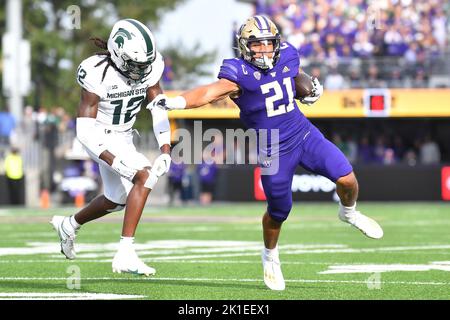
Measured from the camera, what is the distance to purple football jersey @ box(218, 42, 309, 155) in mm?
7559

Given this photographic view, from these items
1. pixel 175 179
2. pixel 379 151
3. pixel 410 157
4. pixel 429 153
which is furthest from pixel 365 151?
pixel 175 179

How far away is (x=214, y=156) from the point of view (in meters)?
23.6

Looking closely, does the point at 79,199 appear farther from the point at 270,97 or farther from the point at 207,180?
the point at 270,97

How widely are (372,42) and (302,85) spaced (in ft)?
57.6

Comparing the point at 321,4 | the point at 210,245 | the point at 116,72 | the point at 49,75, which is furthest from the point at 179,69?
the point at 116,72

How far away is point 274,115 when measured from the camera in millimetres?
7676

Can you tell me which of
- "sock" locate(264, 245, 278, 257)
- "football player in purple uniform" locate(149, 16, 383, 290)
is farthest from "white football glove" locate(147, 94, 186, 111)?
"sock" locate(264, 245, 278, 257)

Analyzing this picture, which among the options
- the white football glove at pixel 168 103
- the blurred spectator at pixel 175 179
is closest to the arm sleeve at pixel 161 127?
the white football glove at pixel 168 103

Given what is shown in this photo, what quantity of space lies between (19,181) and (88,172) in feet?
5.84

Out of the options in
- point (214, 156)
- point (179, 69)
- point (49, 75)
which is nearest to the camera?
point (214, 156)

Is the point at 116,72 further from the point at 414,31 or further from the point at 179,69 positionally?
the point at 179,69

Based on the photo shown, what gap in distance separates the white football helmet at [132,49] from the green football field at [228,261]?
151cm
